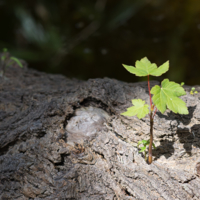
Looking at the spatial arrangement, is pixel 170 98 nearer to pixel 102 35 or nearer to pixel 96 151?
pixel 96 151

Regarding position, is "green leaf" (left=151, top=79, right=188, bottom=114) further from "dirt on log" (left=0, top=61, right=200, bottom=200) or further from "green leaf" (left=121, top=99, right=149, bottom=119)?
"dirt on log" (left=0, top=61, right=200, bottom=200)

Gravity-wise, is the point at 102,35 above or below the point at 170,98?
above

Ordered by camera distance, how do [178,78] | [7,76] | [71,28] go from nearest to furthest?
[7,76]
[178,78]
[71,28]

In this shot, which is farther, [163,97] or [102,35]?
[102,35]

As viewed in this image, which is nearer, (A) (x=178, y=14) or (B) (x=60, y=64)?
(A) (x=178, y=14)

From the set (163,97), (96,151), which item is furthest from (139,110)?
(96,151)

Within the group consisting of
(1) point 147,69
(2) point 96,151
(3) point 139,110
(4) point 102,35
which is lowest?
(2) point 96,151

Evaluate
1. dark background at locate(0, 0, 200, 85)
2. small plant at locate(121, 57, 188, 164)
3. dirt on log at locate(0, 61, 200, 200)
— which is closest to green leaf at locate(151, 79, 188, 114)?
small plant at locate(121, 57, 188, 164)

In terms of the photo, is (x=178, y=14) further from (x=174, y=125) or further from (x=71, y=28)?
(x=174, y=125)

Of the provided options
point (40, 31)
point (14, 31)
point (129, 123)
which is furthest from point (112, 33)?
point (129, 123)
